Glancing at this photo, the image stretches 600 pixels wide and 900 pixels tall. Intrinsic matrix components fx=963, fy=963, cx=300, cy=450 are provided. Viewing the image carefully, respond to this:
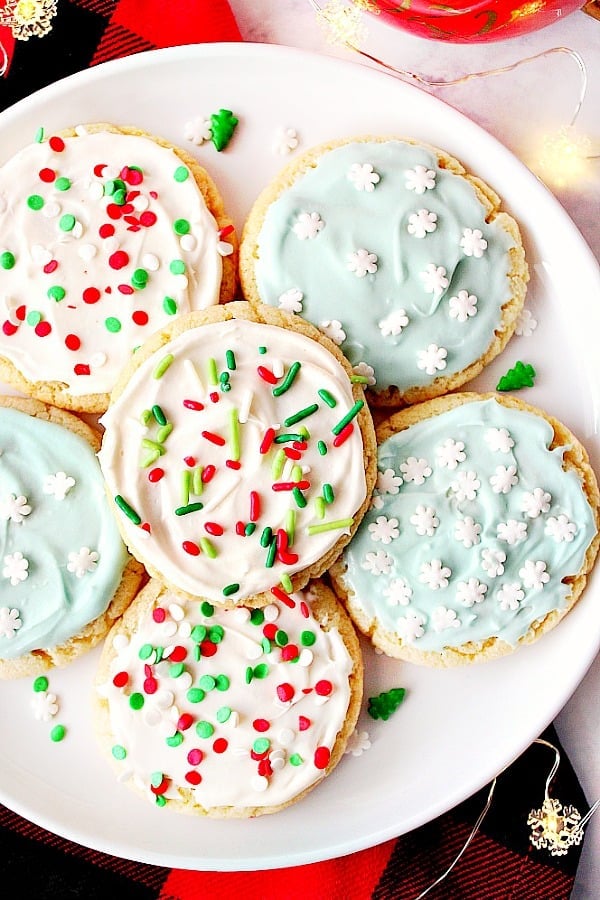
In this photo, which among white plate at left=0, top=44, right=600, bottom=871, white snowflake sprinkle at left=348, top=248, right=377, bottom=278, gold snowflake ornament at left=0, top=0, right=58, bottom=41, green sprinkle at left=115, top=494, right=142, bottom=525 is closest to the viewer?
green sprinkle at left=115, top=494, right=142, bottom=525

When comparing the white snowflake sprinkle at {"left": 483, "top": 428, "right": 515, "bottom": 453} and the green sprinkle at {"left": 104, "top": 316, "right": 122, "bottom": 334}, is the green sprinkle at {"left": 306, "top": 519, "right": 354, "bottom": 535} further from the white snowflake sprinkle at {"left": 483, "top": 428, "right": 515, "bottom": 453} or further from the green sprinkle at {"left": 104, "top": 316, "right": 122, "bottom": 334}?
the green sprinkle at {"left": 104, "top": 316, "right": 122, "bottom": 334}

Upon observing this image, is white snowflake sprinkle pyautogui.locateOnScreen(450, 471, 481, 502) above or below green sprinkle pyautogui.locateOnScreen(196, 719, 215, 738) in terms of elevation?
above

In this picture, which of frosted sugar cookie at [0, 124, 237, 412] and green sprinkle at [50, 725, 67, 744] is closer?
frosted sugar cookie at [0, 124, 237, 412]

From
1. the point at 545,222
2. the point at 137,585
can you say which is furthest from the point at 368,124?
the point at 137,585

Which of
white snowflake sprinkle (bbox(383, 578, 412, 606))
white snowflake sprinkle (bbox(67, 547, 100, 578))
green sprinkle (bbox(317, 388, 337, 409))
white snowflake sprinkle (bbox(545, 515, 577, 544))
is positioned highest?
green sprinkle (bbox(317, 388, 337, 409))

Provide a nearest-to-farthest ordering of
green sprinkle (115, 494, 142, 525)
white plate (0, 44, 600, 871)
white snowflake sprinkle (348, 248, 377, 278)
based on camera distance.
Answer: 1. green sprinkle (115, 494, 142, 525)
2. white snowflake sprinkle (348, 248, 377, 278)
3. white plate (0, 44, 600, 871)

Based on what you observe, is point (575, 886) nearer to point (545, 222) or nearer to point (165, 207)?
point (545, 222)

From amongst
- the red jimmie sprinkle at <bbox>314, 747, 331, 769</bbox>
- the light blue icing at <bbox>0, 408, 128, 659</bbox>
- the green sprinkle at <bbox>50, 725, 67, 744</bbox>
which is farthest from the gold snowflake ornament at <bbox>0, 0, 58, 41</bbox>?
the red jimmie sprinkle at <bbox>314, 747, 331, 769</bbox>

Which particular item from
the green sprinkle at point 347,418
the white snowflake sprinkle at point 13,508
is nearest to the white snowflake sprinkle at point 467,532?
the green sprinkle at point 347,418
